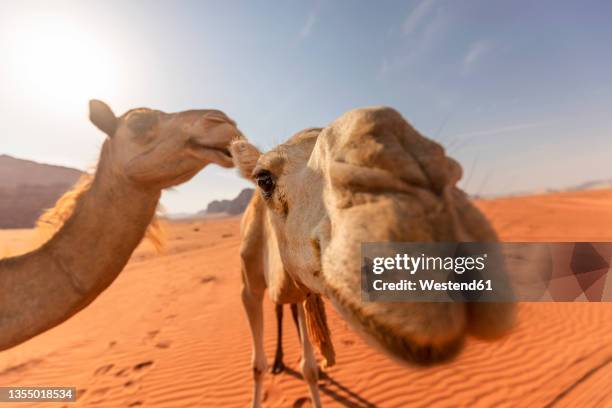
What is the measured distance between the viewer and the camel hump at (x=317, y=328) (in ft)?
9.23

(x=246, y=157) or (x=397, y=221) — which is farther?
(x=246, y=157)

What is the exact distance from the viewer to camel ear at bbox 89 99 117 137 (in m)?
3.04

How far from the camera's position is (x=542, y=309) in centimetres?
815

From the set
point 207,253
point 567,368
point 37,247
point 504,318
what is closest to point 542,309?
point 567,368

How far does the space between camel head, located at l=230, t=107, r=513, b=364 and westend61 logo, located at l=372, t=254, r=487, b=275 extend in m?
0.05

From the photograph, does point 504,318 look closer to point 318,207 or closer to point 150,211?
point 318,207

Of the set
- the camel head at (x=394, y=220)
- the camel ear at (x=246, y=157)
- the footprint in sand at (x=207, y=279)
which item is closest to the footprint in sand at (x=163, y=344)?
the footprint in sand at (x=207, y=279)

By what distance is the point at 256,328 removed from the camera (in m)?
4.18

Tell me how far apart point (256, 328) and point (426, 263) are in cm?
379

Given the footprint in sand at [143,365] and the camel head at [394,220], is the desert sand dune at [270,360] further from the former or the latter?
the camel head at [394,220]

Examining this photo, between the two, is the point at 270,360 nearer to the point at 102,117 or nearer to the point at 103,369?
the point at 103,369

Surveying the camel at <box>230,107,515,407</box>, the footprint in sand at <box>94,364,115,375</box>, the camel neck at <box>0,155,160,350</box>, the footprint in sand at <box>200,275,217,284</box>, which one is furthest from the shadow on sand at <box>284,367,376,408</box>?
the footprint in sand at <box>200,275,217,284</box>

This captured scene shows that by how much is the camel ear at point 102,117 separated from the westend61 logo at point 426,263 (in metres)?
3.27

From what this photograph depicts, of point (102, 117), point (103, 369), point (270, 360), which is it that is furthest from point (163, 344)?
point (102, 117)
